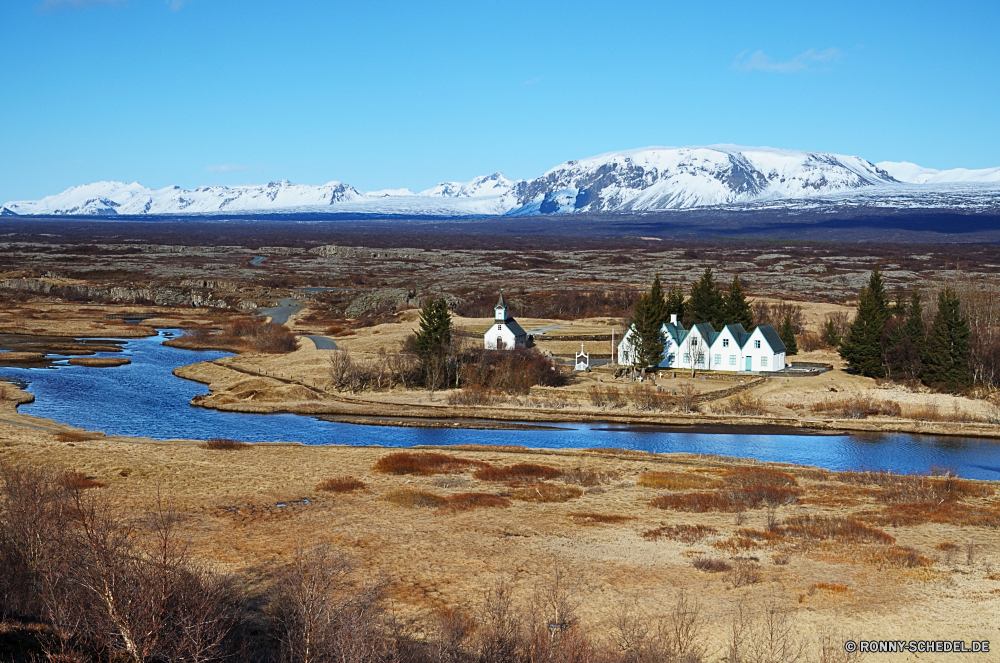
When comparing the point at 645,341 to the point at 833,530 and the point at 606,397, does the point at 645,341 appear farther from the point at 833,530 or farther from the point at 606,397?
the point at 833,530

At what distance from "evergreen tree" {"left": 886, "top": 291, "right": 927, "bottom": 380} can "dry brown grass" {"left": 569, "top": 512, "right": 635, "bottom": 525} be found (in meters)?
43.5

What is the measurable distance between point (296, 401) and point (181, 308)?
70.8 metres

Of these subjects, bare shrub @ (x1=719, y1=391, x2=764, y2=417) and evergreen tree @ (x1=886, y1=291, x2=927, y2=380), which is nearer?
bare shrub @ (x1=719, y1=391, x2=764, y2=417)

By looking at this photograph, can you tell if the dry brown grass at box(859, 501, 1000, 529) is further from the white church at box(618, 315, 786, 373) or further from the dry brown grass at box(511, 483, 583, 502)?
the white church at box(618, 315, 786, 373)

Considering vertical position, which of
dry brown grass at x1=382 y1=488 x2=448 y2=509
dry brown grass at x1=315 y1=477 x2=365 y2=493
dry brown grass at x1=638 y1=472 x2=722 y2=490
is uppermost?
dry brown grass at x1=382 y1=488 x2=448 y2=509

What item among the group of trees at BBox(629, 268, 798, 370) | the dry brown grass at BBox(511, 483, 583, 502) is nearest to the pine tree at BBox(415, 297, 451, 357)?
the group of trees at BBox(629, 268, 798, 370)

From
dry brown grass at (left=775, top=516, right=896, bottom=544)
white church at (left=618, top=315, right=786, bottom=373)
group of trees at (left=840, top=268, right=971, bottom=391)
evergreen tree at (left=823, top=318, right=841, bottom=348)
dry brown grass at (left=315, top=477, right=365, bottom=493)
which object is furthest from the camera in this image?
evergreen tree at (left=823, top=318, right=841, bottom=348)

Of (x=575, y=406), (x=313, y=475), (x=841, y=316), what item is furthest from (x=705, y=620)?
(x=841, y=316)

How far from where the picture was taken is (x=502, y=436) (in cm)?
5516

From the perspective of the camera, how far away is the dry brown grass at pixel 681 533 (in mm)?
29859

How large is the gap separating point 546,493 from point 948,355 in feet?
139

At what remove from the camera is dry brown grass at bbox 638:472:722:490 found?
38.5 metres

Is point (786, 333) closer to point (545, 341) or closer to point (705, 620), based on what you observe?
point (545, 341)

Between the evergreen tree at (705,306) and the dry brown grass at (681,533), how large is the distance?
50.2 meters
